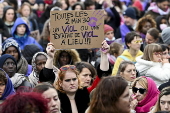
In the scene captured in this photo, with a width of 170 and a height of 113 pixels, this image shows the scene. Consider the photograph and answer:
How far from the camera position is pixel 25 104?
393 cm

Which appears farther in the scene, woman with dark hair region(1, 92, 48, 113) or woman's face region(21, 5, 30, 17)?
woman's face region(21, 5, 30, 17)

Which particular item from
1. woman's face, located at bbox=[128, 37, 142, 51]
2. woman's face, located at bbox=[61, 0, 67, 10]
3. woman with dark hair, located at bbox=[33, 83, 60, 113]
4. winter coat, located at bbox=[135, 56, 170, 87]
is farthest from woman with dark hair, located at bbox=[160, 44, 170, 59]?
woman's face, located at bbox=[61, 0, 67, 10]

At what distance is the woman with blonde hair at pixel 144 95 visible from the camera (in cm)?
701

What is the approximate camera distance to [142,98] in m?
7.06

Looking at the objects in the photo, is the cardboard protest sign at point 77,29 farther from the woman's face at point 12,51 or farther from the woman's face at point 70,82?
the woman's face at point 12,51

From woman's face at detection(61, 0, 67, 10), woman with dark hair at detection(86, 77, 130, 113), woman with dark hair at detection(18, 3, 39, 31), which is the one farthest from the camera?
woman's face at detection(61, 0, 67, 10)

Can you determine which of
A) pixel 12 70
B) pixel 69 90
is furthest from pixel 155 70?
pixel 69 90

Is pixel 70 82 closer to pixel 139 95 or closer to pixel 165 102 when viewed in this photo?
pixel 139 95

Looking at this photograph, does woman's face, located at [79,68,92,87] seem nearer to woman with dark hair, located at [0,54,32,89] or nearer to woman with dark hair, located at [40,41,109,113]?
woman with dark hair, located at [0,54,32,89]

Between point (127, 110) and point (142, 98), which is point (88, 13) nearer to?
point (142, 98)

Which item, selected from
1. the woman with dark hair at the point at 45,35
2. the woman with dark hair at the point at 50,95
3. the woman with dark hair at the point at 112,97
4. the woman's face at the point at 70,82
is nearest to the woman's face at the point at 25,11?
the woman with dark hair at the point at 45,35

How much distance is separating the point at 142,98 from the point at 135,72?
1.26 meters

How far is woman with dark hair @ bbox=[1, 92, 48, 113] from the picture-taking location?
392cm

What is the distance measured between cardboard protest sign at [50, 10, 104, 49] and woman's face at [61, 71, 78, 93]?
59 centimetres
